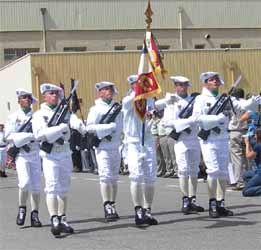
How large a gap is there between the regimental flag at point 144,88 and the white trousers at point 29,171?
1741mm

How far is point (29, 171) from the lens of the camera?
1086 centimetres

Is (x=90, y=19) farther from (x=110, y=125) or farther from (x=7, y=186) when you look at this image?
(x=110, y=125)

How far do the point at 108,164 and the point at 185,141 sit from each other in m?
1.30

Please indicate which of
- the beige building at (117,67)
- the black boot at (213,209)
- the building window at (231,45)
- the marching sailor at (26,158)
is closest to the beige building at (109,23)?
the building window at (231,45)

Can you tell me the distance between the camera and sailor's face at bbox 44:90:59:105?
1027 centimetres

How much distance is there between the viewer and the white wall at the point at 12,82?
113 feet

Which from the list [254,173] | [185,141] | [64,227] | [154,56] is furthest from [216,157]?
[254,173]

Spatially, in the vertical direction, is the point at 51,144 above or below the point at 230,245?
above

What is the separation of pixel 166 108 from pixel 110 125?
1.07 meters

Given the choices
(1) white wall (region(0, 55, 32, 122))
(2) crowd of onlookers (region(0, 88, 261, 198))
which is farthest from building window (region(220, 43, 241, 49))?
(2) crowd of onlookers (region(0, 88, 261, 198))

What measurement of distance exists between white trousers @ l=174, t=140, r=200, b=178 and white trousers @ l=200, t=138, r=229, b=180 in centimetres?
46

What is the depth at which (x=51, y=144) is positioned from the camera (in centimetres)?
1001

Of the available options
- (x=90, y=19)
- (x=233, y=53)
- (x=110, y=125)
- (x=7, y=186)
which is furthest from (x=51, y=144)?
(x=90, y=19)

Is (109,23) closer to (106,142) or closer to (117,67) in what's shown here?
(117,67)
